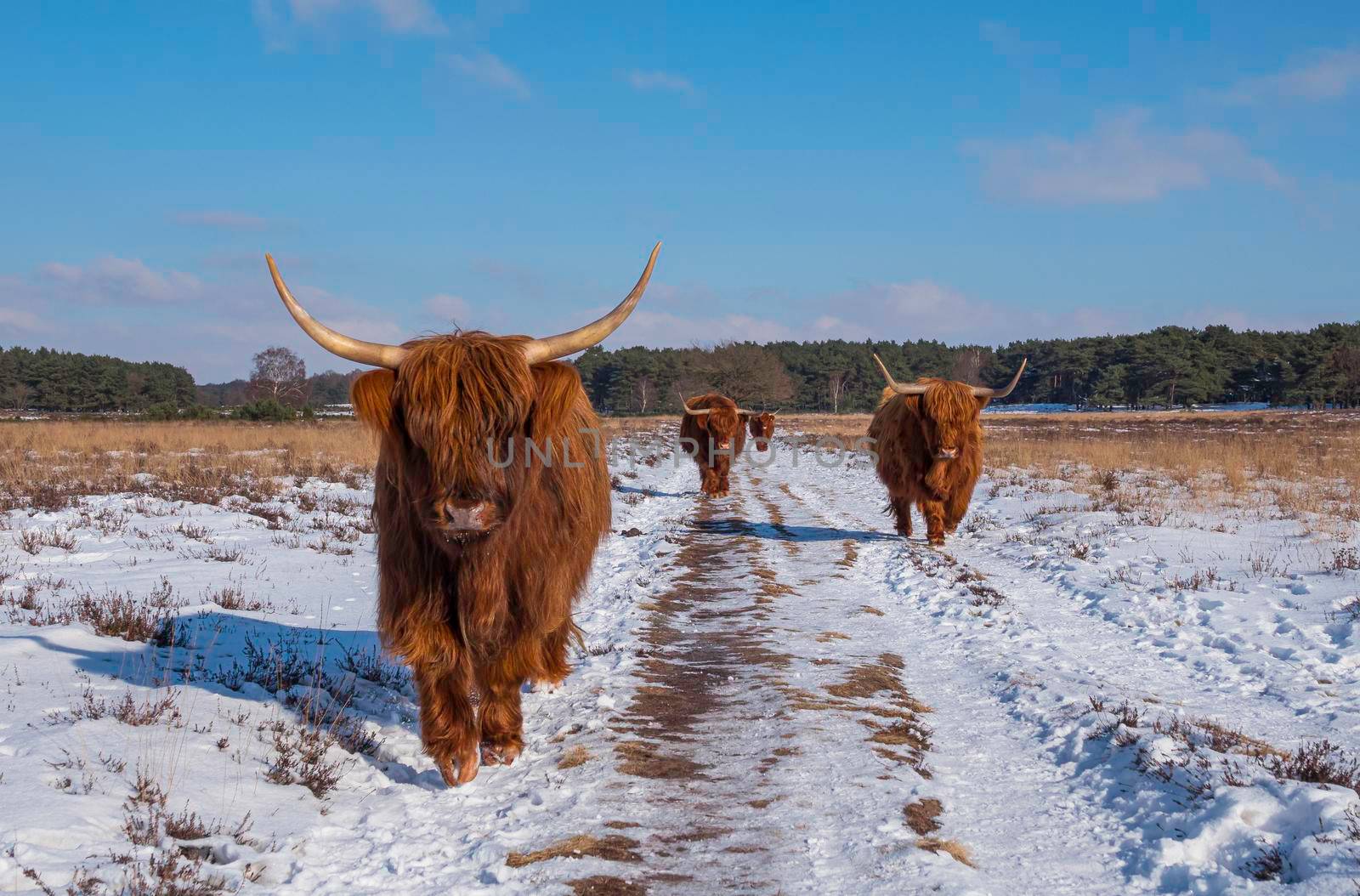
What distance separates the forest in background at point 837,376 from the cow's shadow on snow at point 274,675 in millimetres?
40479

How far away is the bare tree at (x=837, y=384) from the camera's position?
9056 cm

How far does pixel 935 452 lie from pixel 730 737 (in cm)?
669

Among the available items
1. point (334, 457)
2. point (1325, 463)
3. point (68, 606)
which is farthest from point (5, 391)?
point (1325, 463)

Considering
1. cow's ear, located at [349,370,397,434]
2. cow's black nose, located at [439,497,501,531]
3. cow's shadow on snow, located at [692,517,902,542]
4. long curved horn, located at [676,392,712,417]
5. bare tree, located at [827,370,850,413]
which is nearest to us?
cow's black nose, located at [439,497,501,531]

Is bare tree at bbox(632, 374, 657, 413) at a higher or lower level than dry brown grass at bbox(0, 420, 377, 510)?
higher

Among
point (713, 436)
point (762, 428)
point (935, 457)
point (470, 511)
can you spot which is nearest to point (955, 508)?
point (935, 457)

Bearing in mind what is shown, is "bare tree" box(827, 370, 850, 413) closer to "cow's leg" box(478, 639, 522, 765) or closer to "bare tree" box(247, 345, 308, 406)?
"bare tree" box(247, 345, 308, 406)

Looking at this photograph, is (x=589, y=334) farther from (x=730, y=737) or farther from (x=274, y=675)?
(x=274, y=675)

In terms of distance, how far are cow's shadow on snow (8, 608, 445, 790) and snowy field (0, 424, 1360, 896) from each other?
0.10ft

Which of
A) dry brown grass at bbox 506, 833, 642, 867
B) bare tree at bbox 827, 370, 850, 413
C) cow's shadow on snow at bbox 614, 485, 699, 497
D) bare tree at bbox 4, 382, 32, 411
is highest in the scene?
bare tree at bbox 827, 370, 850, 413

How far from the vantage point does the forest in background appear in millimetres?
61594

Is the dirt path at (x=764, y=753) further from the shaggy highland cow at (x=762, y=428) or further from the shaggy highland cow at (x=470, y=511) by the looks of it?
the shaggy highland cow at (x=762, y=428)

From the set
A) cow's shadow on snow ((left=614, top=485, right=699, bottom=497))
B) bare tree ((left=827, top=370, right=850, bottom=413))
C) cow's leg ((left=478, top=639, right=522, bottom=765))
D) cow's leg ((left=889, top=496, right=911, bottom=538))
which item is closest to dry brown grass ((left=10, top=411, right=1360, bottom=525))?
cow's leg ((left=889, top=496, right=911, bottom=538))

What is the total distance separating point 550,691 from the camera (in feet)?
16.3
